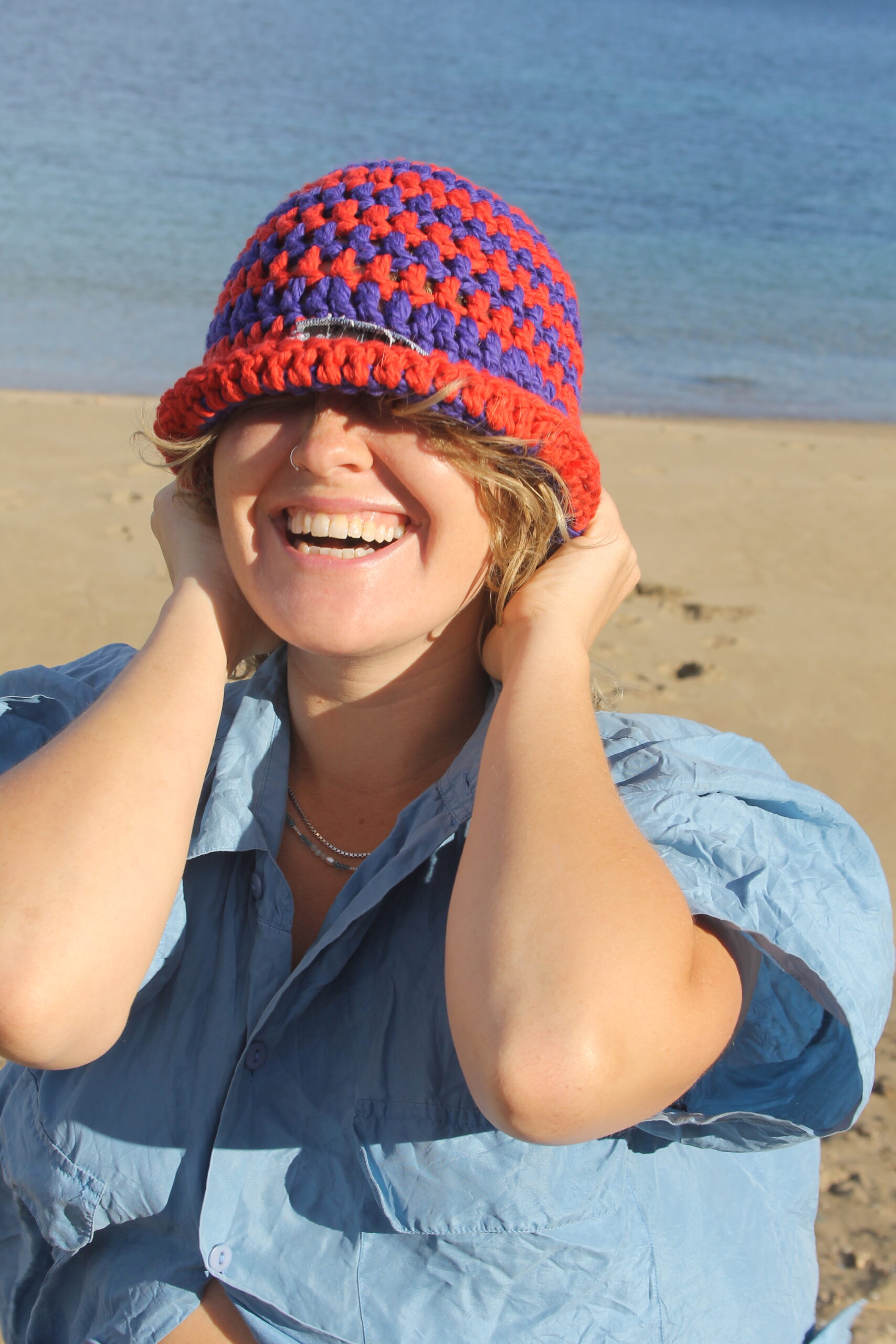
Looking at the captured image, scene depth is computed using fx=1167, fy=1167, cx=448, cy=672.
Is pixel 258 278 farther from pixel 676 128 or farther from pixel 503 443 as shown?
pixel 676 128

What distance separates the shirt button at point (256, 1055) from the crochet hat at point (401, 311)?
0.88 metres

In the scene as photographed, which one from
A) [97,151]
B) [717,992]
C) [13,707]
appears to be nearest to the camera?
[717,992]

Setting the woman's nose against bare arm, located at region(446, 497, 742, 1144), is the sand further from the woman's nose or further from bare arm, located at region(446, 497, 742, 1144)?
the woman's nose

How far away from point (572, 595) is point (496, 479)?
0.80 ft

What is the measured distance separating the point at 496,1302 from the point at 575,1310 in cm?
10

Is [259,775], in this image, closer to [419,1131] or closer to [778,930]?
[419,1131]

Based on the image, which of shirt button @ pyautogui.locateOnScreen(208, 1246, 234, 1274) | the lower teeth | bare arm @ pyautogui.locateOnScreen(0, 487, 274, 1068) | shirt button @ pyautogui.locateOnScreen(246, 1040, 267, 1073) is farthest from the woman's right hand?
shirt button @ pyautogui.locateOnScreen(208, 1246, 234, 1274)

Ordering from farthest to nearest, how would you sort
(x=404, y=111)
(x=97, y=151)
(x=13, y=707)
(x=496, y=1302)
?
(x=404, y=111) → (x=97, y=151) → (x=13, y=707) → (x=496, y=1302)

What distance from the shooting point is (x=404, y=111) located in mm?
24828

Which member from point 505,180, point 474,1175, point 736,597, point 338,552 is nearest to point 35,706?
point 338,552

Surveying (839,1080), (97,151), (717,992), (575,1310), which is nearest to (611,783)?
(717,992)

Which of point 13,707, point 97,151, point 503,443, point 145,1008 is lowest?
point 145,1008

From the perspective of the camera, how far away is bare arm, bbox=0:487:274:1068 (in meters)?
1.41

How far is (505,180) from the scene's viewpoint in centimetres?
1869
